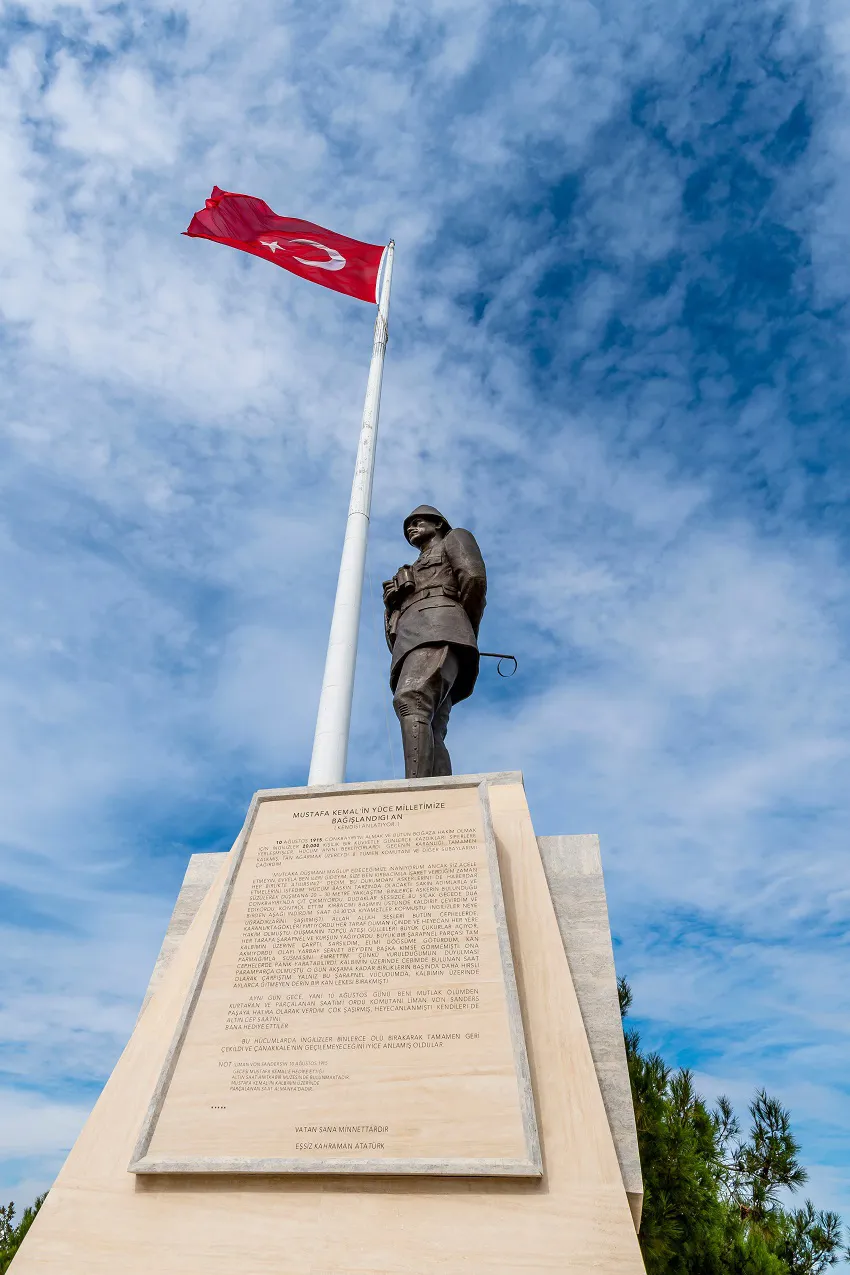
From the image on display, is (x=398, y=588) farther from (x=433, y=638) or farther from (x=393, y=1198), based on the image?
(x=393, y=1198)

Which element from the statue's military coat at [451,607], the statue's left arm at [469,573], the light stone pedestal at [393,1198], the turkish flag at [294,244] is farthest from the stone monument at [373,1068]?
the turkish flag at [294,244]

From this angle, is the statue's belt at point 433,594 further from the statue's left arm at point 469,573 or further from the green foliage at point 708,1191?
the green foliage at point 708,1191

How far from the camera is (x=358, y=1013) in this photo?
152 inches

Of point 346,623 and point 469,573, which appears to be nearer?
point 469,573

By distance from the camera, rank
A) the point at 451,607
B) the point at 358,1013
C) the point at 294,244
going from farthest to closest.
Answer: the point at 294,244
the point at 451,607
the point at 358,1013

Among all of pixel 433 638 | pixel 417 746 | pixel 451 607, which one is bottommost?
pixel 417 746

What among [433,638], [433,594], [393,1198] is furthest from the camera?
[433,594]

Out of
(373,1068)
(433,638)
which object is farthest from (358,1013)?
(433,638)

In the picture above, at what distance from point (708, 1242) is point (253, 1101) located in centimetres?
449

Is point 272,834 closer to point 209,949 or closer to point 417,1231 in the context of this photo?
point 209,949

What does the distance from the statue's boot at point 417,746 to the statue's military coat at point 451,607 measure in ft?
1.81

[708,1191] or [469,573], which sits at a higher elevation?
[469,573]

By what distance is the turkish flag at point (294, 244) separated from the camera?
39.1 ft

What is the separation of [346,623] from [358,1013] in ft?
16.5
